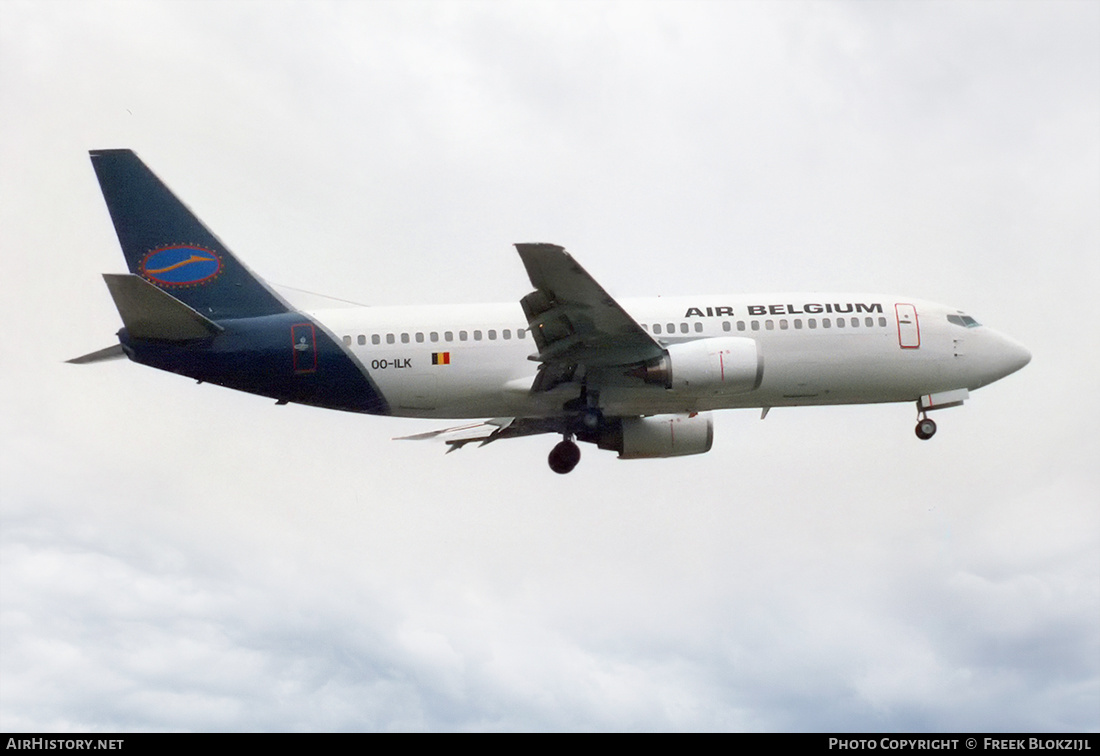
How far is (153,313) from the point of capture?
42500 millimetres

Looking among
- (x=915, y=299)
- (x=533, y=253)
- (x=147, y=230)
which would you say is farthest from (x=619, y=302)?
(x=147, y=230)

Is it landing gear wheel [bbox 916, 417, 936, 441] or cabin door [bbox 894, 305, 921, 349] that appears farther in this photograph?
landing gear wheel [bbox 916, 417, 936, 441]

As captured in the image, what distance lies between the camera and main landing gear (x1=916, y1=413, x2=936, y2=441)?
49219mm

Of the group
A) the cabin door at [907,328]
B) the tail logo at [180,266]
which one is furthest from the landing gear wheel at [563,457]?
the tail logo at [180,266]

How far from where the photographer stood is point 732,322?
46438 millimetres

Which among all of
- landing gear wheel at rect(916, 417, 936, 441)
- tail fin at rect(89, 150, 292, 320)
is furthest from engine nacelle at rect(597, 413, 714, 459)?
tail fin at rect(89, 150, 292, 320)

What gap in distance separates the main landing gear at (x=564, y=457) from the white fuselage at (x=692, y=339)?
Answer: 4.39ft

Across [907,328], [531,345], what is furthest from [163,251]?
[907,328]

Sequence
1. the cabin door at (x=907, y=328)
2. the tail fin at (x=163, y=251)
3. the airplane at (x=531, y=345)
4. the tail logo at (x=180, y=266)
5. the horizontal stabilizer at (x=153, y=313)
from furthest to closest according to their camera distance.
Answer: the cabin door at (x=907, y=328) < the tail logo at (x=180, y=266) < the tail fin at (x=163, y=251) < the airplane at (x=531, y=345) < the horizontal stabilizer at (x=153, y=313)

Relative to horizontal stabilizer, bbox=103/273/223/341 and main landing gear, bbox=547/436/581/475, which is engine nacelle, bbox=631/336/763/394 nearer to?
main landing gear, bbox=547/436/581/475

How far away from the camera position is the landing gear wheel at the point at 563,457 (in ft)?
158

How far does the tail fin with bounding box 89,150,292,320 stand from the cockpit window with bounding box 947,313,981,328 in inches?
830

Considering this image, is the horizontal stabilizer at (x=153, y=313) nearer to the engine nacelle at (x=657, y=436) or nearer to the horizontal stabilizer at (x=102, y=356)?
the horizontal stabilizer at (x=102, y=356)
